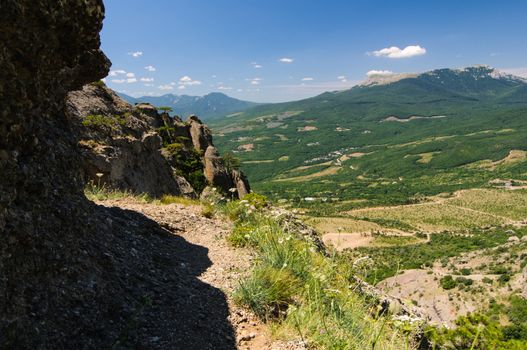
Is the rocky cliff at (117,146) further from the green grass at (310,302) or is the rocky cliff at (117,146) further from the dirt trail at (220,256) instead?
the green grass at (310,302)

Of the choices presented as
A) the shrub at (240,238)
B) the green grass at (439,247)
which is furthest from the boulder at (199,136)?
the green grass at (439,247)

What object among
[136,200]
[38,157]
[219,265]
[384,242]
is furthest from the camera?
[384,242]

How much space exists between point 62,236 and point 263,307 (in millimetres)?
2956

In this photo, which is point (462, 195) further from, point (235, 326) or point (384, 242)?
point (235, 326)

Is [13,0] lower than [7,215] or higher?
higher

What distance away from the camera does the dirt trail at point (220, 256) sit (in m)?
5.01

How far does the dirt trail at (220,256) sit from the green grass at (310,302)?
195mm

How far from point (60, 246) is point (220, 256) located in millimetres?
4055

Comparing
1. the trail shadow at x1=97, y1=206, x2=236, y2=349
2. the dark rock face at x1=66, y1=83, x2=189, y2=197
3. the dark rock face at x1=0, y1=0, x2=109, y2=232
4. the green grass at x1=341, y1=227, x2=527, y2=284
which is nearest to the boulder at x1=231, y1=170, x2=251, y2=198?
the dark rock face at x1=66, y1=83, x2=189, y2=197

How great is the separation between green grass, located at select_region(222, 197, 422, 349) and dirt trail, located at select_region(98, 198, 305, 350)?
195mm

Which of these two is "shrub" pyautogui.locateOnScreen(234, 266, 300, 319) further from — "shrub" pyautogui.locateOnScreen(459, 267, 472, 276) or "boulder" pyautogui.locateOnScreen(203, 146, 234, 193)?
"shrub" pyautogui.locateOnScreen(459, 267, 472, 276)

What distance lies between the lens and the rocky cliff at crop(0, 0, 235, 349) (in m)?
3.70

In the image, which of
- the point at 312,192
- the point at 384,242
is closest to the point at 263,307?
the point at 384,242

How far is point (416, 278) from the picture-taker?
2489 inches
